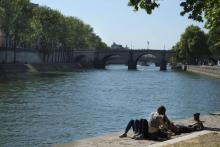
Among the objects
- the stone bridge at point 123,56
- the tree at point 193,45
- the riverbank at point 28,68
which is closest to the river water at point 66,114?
the riverbank at point 28,68

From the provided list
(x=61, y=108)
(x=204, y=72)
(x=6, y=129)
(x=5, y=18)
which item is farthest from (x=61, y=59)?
(x=6, y=129)

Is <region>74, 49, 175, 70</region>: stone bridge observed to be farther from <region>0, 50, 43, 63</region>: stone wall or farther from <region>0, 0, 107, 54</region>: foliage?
<region>0, 50, 43, 63</region>: stone wall

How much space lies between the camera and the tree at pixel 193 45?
156750 mm

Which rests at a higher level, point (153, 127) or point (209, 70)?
point (153, 127)

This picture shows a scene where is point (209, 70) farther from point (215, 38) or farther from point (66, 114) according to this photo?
point (66, 114)

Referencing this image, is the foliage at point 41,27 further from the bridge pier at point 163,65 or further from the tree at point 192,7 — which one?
the tree at point 192,7

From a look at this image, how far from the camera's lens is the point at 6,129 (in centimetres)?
2784

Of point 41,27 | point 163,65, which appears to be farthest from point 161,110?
point 163,65

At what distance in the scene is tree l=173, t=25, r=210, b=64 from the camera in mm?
156750

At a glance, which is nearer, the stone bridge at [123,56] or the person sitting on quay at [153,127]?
the person sitting on quay at [153,127]

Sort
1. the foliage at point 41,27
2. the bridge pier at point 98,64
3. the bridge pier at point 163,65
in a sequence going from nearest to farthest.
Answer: the foliage at point 41,27
the bridge pier at point 163,65
the bridge pier at point 98,64

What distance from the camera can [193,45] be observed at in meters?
156

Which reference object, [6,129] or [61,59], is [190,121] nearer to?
[6,129]

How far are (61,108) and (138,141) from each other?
1955cm
